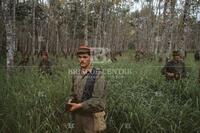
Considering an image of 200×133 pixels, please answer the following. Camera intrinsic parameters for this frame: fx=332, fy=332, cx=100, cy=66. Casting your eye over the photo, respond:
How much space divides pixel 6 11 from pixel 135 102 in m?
4.57

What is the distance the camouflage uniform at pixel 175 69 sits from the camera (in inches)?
348

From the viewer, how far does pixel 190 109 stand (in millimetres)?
6523

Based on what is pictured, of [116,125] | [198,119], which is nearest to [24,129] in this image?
[116,125]

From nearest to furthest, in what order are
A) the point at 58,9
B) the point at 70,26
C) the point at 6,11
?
the point at 6,11
the point at 58,9
the point at 70,26

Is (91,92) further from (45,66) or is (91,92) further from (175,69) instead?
(45,66)

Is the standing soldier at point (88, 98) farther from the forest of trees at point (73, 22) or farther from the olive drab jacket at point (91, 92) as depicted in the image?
the forest of trees at point (73, 22)

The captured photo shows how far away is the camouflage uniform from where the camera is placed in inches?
348

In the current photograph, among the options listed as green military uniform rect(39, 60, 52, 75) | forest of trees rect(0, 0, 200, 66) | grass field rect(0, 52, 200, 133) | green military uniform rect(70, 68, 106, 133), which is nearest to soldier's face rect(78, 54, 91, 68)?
green military uniform rect(70, 68, 106, 133)

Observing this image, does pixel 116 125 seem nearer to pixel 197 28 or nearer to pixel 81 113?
pixel 81 113

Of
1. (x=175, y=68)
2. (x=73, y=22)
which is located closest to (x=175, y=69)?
(x=175, y=68)

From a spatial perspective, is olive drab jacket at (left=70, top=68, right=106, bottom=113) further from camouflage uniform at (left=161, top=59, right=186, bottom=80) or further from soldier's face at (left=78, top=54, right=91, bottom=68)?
camouflage uniform at (left=161, top=59, right=186, bottom=80)

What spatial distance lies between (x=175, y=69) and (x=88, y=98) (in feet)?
16.9

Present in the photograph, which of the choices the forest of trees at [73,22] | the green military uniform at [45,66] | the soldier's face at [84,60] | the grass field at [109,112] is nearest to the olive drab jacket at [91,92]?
the soldier's face at [84,60]

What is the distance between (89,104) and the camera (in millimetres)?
4121
